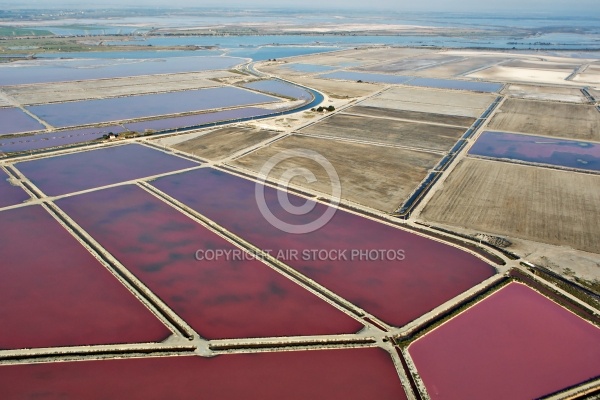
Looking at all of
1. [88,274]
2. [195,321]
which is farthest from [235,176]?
[195,321]

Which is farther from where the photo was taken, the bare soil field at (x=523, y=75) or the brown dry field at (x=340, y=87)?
the bare soil field at (x=523, y=75)

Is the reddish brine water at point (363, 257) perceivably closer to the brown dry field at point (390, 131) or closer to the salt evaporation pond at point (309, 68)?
the brown dry field at point (390, 131)

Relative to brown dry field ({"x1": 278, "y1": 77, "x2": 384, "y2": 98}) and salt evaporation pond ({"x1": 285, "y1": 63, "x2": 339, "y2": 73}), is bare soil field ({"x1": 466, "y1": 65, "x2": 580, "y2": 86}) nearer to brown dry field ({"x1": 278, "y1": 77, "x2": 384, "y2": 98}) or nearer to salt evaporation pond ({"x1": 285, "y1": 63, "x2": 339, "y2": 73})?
brown dry field ({"x1": 278, "y1": 77, "x2": 384, "y2": 98})

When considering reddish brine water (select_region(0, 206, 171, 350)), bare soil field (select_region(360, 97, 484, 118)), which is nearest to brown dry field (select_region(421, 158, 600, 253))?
reddish brine water (select_region(0, 206, 171, 350))

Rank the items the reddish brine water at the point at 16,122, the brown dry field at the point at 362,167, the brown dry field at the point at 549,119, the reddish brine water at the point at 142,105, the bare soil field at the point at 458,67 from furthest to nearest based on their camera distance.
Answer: the bare soil field at the point at 458,67 < the reddish brine water at the point at 142,105 < the brown dry field at the point at 549,119 < the reddish brine water at the point at 16,122 < the brown dry field at the point at 362,167

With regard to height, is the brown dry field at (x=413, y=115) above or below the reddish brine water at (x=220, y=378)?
above

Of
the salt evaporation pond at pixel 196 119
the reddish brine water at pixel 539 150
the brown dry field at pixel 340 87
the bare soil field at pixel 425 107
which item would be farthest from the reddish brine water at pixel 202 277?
the brown dry field at pixel 340 87

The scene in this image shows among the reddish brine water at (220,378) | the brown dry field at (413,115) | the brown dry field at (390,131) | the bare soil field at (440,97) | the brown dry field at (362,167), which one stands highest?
the bare soil field at (440,97)

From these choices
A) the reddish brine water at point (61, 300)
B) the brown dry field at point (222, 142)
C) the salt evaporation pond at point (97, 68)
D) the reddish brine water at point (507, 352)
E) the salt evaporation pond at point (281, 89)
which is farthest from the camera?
the salt evaporation pond at point (97, 68)
